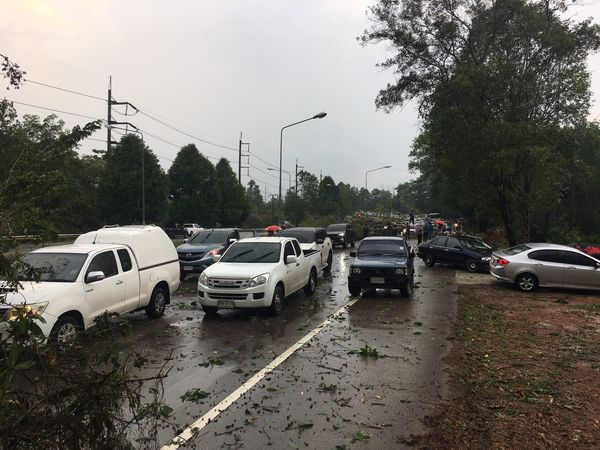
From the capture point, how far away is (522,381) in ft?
20.1

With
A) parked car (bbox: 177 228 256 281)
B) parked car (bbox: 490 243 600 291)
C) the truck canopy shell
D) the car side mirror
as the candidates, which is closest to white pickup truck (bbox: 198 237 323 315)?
the truck canopy shell

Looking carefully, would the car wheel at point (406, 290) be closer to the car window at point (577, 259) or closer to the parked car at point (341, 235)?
the car window at point (577, 259)

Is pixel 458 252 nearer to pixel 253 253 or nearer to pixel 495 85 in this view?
pixel 495 85

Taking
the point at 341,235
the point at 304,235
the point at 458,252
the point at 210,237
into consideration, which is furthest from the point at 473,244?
the point at 210,237

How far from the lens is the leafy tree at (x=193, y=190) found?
49562 millimetres

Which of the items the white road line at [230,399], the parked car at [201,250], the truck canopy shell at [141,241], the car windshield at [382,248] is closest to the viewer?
the white road line at [230,399]

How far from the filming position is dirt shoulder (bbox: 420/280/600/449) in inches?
179

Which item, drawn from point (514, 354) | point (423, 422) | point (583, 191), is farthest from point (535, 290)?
point (583, 191)

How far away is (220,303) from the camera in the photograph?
9742 mm

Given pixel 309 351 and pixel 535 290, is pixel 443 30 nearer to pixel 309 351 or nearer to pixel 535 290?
pixel 535 290

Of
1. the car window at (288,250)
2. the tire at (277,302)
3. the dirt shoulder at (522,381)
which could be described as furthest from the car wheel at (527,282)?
the tire at (277,302)

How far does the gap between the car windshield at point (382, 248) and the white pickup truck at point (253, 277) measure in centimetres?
285

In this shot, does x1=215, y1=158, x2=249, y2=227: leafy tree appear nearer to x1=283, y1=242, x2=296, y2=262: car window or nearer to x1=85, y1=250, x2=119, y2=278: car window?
x1=283, y1=242, x2=296, y2=262: car window

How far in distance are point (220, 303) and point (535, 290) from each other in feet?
34.1
